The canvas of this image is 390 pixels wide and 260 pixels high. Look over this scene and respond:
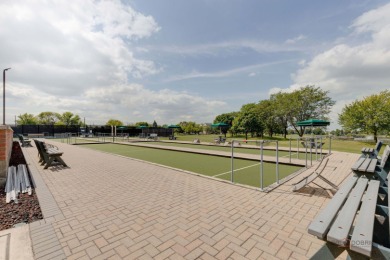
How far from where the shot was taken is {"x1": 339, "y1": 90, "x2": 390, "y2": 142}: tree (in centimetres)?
2831

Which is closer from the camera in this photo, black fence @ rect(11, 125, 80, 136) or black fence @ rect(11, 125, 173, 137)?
black fence @ rect(11, 125, 80, 136)

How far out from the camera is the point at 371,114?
29.7 meters

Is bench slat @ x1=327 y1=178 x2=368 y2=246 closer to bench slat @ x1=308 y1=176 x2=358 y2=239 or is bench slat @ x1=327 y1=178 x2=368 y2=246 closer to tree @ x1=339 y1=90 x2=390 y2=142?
bench slat @ x1=308 y1=176 x2=358 y2=239

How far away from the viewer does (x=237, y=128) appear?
155 ft

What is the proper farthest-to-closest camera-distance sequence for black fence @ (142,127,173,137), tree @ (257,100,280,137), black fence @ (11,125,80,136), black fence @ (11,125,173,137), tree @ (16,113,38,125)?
1. tree @ (16,113,38,125)
2. tree @ (257,100,280,137)
3. black fence @ (142,127,173,137)
4. black fence @ (11,125,173,137)
5. black fence @ (11,125,80,136)

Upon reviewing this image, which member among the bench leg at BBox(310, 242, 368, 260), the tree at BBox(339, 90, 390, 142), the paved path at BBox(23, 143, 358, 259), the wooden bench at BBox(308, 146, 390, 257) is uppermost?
the tree at BBox(339, 90, 390, 142)

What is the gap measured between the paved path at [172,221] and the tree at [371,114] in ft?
108

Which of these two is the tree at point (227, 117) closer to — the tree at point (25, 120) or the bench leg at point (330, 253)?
the tree at point (25, 120)

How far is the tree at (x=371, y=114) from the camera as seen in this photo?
2831 centimetres

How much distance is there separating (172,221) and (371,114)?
38912 mm

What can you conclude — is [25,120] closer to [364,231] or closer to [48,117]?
[48,117]

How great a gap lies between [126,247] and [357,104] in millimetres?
41293

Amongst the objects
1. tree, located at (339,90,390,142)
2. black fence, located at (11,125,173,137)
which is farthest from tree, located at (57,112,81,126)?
tree, located at (339,90,390,142)

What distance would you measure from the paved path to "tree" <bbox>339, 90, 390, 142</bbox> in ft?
108
